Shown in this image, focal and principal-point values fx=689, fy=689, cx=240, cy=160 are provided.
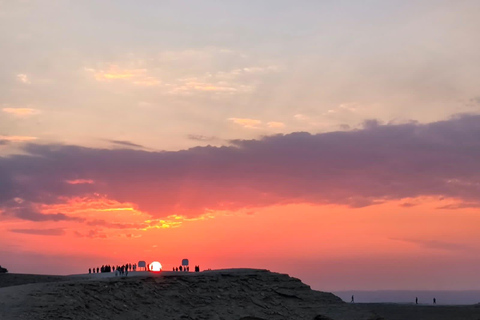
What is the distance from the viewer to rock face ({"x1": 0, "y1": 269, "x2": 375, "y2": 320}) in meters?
48.3

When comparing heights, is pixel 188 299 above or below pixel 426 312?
above

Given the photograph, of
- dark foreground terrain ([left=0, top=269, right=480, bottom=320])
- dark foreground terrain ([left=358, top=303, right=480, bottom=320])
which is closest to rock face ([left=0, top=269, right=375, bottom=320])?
dark foreground terrain ([left=0, top=269, right=480, bottom=320])

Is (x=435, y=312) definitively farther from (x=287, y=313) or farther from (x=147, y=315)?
(x=147, y=315)

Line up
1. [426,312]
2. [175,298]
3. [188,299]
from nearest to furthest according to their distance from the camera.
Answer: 1. [175,298]
2. [188,299]
3. [426,312]

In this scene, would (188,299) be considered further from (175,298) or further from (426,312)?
(426,312)

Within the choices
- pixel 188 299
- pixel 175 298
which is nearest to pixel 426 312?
pixel 188 299

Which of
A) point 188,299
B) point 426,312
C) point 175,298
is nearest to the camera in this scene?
point 175,298

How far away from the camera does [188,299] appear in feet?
183

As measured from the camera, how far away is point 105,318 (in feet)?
163

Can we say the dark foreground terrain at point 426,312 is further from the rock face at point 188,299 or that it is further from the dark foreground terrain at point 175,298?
the rock face at point 188,299

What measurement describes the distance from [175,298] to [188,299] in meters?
1.05

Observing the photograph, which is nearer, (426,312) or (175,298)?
(175,298)

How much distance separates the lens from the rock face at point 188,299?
158 ft

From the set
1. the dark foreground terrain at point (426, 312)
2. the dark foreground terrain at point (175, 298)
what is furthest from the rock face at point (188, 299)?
the dark foreground terrain at point (426, 312)
